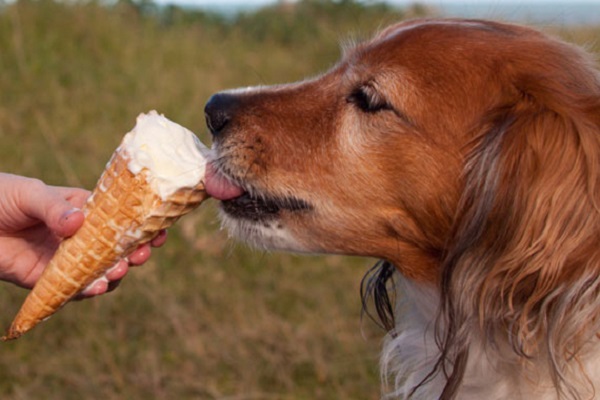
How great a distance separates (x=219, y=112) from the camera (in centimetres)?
299

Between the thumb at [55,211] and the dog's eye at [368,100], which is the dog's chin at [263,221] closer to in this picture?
the dog's eye at [368,100]

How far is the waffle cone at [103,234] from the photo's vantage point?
2.79 meters

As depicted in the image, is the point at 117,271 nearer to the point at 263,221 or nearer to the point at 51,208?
the point at 51,208

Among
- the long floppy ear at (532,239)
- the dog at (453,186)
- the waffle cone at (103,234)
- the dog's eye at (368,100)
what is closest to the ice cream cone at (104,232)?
the waffle cone at (103,234)

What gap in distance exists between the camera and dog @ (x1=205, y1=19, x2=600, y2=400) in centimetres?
253

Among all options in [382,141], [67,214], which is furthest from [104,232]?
[382,141]

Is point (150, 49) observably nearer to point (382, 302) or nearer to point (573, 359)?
point (382, 302)

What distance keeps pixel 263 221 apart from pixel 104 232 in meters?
0.49

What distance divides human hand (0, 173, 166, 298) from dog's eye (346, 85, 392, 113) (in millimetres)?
772

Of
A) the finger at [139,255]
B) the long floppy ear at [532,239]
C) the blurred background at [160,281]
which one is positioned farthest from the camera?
the blurred background at [160,281]

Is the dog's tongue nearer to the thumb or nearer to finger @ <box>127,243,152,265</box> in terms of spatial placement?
finger @ <box>127,243,152,265</box>

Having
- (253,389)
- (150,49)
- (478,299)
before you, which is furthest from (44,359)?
(150,49)

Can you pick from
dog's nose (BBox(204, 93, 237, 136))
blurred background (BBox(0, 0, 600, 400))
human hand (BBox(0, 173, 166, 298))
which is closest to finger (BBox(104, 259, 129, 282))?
human hand (BBox(0, 173, 166, 298))

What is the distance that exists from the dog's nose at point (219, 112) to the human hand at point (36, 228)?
1.31ft
